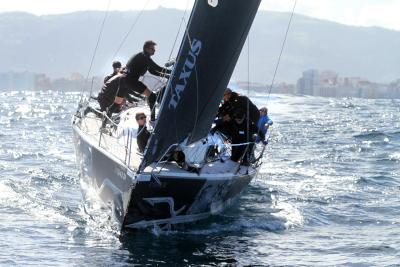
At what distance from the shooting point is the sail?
884cm

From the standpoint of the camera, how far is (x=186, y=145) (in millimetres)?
9398

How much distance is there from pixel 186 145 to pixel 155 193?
78 centimetres

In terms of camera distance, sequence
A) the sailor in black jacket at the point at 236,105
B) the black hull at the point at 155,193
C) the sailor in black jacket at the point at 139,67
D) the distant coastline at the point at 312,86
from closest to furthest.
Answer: the black hull at the point at 155,193 < the sailor in black jacket at the point at 139,67 < the sailor in black jacket at the point at 236,105 < the distant coastline at the point at 312,86

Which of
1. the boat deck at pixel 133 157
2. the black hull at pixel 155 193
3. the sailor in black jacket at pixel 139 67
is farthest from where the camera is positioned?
the sailor in black jacket at pixel 139 67

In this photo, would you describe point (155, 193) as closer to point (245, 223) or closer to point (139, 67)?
point (245, 223)

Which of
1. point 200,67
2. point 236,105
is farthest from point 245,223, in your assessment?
point 200,67

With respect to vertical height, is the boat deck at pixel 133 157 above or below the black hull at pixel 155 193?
above

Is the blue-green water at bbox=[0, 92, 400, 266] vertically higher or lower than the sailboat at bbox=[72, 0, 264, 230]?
lower

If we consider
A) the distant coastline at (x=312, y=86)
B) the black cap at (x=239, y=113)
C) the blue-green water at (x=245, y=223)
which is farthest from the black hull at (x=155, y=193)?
the distant coastline at (x=312, y=86)

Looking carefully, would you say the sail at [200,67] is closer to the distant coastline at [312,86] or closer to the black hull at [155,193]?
the black hull at [155,193]

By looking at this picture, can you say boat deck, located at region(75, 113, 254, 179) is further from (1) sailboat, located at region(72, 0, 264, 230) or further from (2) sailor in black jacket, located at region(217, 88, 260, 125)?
(2) sailor in black jacket, located at region(217, 88, 260, 125)

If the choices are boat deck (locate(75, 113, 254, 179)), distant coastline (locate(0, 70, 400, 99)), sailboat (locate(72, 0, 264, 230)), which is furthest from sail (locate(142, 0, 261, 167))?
distant coastline (locate(0, 70, 400, 99))

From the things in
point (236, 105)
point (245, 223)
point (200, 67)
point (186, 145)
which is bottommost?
point (245, 223)

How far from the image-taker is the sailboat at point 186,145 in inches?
349
